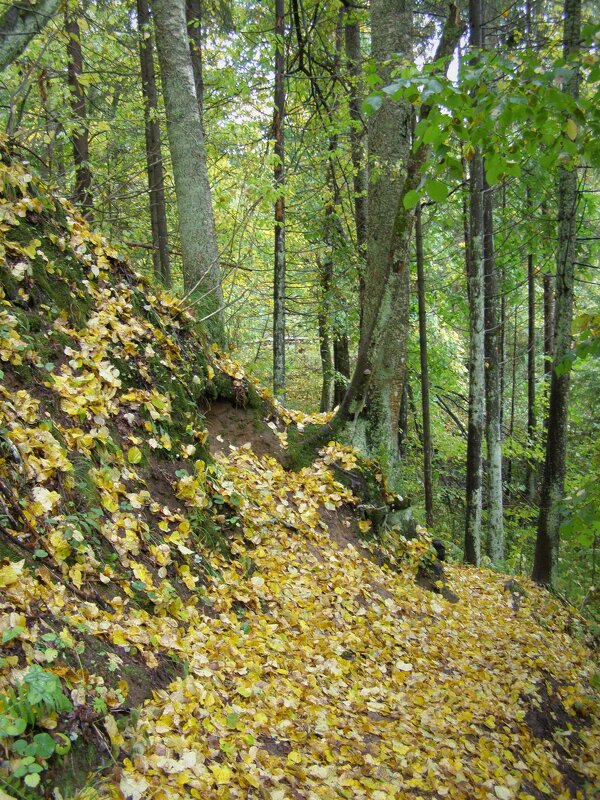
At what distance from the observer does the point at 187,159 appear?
5.84 metres

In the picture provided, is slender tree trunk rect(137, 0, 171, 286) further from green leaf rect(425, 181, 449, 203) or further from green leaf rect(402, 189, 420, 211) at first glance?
green leaf rect(425, 181, 449, 203)

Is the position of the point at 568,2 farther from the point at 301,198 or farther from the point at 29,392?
the point at 29,392

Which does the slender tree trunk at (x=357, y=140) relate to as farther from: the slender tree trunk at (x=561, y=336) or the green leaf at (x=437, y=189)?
the green leaf at (x=437, y=189)

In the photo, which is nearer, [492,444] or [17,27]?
[17,27]

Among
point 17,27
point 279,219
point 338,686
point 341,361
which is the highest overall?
point 17,27

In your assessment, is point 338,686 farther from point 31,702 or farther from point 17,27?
point 17,27

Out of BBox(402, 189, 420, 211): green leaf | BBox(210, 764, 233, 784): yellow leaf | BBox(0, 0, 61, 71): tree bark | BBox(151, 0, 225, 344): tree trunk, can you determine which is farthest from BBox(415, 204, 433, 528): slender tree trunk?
BBox(210, 764, 233, 784): yellow leaf

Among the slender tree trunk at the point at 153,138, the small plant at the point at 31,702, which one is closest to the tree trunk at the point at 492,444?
the slender tree trunk at the point at 153,138

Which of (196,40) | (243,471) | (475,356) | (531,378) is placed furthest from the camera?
(531,378)

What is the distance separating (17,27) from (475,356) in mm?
6790

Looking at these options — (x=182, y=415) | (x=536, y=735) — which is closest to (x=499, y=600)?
(x=536, y=735)

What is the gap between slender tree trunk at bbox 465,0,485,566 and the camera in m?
8.09

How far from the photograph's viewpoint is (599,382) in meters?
13.2

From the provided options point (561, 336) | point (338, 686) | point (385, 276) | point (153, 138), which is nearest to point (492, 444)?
point (561, 336)
